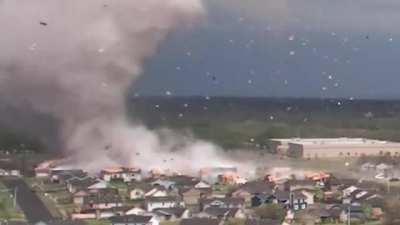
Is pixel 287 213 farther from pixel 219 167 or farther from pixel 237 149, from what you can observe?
pixel 237 149

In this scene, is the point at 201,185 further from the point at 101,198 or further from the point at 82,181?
the point at 101,198

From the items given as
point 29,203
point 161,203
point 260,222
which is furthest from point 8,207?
point 260,222

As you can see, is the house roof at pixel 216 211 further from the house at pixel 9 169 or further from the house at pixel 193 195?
the house at pixel 9 169

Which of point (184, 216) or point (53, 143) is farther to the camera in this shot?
point (53, 143)

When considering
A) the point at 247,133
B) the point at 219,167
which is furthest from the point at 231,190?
the point at 247,133

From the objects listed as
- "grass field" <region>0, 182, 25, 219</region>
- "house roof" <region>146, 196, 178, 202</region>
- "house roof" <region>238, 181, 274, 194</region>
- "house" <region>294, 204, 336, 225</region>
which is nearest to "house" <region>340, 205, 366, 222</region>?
"house" <region>294, 204, 336, 225</region>

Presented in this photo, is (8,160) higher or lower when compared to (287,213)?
higher
